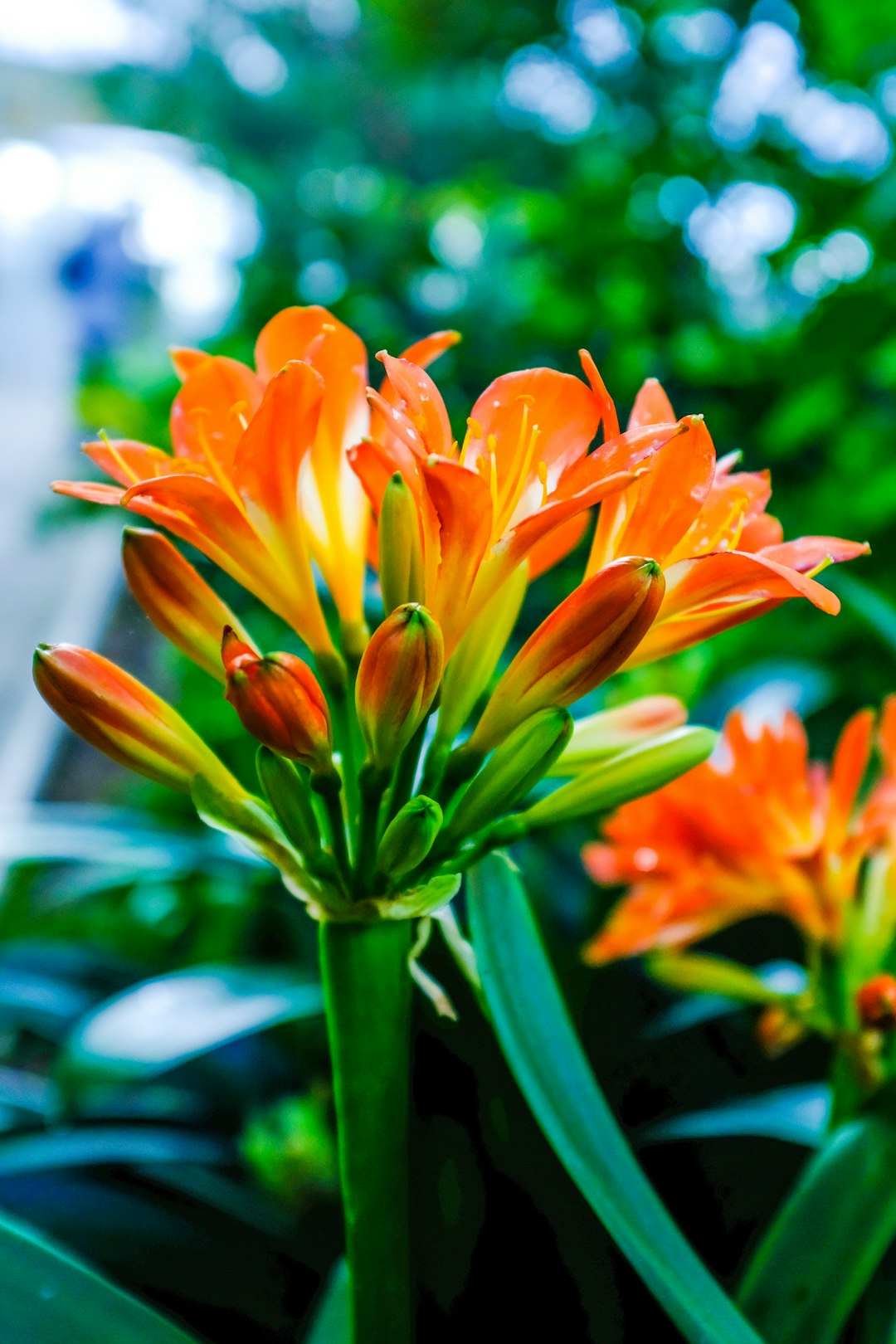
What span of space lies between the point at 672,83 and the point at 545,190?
218mm

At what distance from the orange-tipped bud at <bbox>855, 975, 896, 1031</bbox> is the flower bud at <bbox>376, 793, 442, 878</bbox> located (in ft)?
0.60

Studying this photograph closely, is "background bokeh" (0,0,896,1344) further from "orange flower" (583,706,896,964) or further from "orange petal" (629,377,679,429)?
"orange petal" (629,377,679,429)

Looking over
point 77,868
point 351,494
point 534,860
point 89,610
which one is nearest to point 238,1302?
point 534,860

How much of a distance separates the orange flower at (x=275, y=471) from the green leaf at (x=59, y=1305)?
0.18 meters

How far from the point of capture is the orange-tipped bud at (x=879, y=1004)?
32 cm

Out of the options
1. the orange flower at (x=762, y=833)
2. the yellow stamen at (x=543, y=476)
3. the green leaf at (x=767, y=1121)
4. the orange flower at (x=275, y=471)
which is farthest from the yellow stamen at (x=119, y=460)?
the green leaf at (x=767, y=1121)

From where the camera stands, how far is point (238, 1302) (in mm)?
495

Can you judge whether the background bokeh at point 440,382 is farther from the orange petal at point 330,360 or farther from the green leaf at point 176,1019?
the orange petal at point 330,360

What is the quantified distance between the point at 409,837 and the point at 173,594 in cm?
9

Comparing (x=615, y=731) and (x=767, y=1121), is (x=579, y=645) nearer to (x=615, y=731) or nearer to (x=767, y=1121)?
(x=615, y=731)

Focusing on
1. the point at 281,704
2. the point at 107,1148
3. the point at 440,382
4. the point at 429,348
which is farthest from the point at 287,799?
the point at 440,382

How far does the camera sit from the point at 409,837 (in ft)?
0.74

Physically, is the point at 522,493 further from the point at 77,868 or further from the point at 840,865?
the point at 77,868

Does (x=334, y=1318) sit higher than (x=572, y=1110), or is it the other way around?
(x=572, y=1110)
